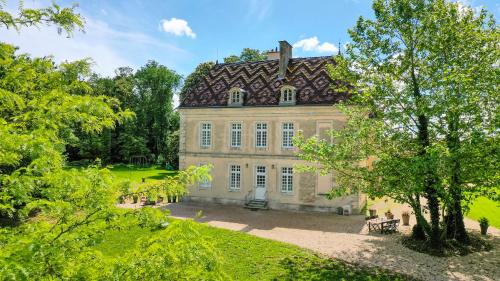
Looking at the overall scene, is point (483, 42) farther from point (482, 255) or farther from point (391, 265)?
point (391, 265)

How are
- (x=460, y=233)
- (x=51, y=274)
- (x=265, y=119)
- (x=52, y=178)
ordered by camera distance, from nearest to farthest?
1. (x=51, y=274)
2. (x=52, y=178)
3. (x=460, y=233)
4. (x=265, y=119)

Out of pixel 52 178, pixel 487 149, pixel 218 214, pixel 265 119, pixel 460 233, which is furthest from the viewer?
pixel 265 119

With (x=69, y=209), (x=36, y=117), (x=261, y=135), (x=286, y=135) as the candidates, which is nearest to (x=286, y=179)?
(x=286, y=135)

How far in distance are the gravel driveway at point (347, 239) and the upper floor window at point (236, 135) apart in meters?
4.34

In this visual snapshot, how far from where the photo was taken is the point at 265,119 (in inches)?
970

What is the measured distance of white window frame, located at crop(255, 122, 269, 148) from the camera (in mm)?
24672

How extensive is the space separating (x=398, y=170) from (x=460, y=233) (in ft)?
18.7

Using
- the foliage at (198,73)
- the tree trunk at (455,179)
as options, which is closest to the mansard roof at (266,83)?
the tree trunk at (455,179)

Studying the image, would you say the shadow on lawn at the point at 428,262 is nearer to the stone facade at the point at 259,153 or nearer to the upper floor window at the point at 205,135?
the stone facade at the point at 259,153

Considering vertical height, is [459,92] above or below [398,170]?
above

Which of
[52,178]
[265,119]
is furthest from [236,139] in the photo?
[52,178]

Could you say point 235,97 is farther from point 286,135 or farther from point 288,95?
point 286,135

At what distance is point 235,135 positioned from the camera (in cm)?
2559

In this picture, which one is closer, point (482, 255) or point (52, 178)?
point (52, 178)
